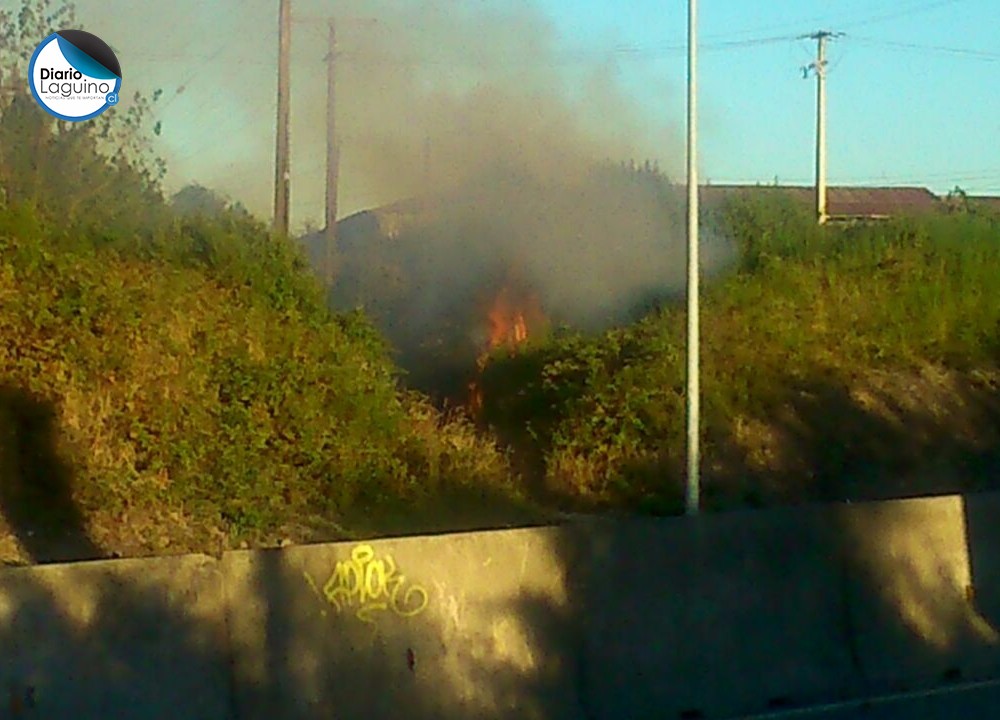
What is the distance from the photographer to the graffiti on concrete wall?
365 inches

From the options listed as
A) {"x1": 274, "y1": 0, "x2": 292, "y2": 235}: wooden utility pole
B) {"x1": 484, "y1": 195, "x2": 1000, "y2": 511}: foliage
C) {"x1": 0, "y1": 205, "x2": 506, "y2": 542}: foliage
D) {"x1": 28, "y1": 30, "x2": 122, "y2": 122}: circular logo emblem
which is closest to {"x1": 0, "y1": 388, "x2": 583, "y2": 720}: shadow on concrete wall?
{"x1": 0, "y1": 205, "x2": 506, "y2": 542}: foliage

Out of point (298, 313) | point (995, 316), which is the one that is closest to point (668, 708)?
point (298, 313)

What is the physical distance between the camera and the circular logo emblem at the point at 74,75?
2122 centimetres

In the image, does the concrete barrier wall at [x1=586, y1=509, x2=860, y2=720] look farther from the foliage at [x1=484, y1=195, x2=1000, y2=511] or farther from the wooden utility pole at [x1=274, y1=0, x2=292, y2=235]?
the wooden utility pole at [x1=274, y1=0, x2=292, y2=235]

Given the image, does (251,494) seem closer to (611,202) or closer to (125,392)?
(125,392)

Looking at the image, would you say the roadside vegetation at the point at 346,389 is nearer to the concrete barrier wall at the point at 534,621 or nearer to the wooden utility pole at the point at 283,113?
the wooden utility pole at the point at 283,113

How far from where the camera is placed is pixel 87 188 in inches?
849

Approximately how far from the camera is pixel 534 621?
1016cm

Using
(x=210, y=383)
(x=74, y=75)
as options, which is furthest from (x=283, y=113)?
(x=210, y=383)

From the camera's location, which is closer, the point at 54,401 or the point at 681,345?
the point at 54,401

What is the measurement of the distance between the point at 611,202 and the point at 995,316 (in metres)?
8.02

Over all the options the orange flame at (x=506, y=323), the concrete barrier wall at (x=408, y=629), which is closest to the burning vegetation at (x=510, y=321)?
the orange flame at (x=506, y=323)

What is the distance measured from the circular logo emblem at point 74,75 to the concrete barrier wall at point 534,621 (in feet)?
44.0

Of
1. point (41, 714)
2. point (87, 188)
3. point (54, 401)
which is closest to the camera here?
point (41, 714)
